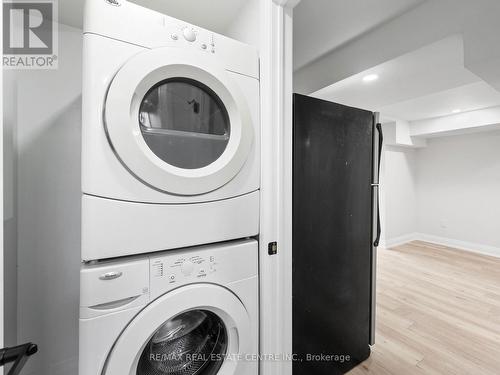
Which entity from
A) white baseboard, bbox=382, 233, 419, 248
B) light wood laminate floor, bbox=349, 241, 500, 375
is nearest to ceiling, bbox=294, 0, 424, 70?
light wood laminate floor, bbox=349, 241, 500, 375

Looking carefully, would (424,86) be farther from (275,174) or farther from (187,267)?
(187,267)

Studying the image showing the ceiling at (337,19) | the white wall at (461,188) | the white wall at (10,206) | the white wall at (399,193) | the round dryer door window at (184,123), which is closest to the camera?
the round dryer door window at (184,123)

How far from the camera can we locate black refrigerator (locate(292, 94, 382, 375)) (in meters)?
1.25

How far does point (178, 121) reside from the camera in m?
0.91

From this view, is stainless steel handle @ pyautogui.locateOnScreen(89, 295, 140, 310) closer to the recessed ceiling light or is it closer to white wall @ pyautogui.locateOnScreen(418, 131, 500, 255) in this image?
the recessed ceiling light

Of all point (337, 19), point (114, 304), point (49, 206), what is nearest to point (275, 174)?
point (114, 304)

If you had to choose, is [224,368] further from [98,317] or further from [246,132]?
[246,132]

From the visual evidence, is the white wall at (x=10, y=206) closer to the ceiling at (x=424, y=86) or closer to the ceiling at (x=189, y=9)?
the ceiling at (x=189, y=9)

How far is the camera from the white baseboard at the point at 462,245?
13.1 feet

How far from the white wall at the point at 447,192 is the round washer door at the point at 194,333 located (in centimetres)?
424

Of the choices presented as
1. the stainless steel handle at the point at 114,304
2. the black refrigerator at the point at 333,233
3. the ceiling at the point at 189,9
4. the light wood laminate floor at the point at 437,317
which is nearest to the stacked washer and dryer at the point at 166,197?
the stainless steel handle at the point at 114,304

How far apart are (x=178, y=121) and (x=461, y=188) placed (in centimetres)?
539

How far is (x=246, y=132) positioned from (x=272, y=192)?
285mm

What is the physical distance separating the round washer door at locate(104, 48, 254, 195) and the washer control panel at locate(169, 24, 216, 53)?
48 millimetres
